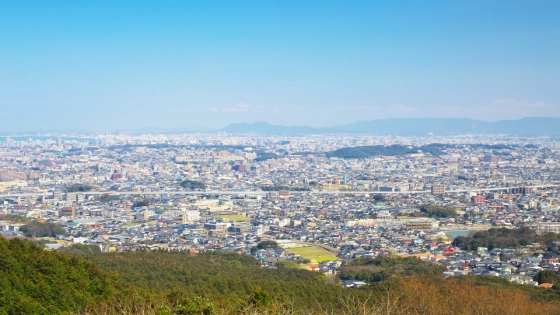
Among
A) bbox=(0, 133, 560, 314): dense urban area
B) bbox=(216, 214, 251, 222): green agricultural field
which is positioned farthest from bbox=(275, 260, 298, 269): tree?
bbox=(216, 214, 251, 222): green agricultural field

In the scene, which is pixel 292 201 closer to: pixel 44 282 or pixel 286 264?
pixel 286 264

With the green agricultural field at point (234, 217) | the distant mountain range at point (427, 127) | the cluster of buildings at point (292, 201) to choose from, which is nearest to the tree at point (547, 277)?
the cluster of buildings at point (292, 201)

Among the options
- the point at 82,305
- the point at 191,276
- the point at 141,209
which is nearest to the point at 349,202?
the point at 141,209

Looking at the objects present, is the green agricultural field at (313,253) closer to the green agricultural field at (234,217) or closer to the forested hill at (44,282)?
the green agricultural field at (234,217)

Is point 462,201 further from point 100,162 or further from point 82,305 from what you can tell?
point 100,162

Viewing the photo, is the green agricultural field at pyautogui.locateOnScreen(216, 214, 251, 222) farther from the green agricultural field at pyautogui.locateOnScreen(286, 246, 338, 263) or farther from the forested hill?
A: the forested hill
